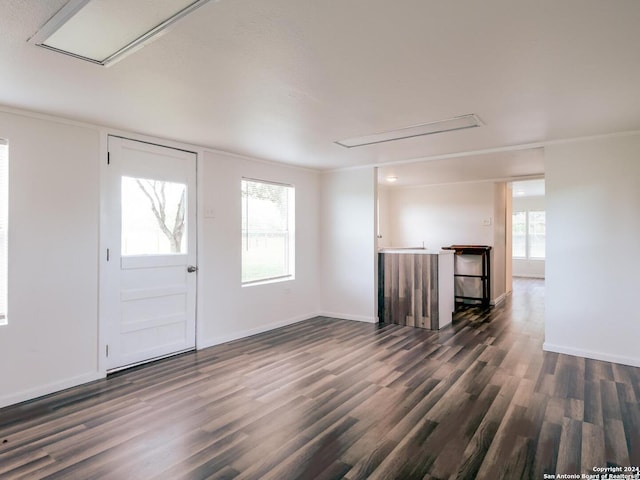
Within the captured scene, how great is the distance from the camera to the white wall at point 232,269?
4418mm

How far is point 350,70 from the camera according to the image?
234cm

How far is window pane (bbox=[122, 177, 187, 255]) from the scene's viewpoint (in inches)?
147

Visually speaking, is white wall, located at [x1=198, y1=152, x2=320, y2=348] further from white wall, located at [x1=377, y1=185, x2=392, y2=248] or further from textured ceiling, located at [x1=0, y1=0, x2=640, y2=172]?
white wall, located at [x1=377, y1=185, x2=392, y2=248]

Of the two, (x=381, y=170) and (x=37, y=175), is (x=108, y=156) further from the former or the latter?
(x=381, y=170)

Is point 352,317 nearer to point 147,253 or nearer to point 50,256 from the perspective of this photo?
point 147,253

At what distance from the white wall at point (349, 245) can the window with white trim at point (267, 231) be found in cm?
65

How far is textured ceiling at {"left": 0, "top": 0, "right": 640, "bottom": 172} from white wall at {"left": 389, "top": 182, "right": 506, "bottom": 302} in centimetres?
328

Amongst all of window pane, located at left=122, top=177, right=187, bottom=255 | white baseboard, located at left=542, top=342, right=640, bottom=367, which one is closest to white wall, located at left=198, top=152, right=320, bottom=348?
window pane, located at left=122, top=177, right=187, bottom=255

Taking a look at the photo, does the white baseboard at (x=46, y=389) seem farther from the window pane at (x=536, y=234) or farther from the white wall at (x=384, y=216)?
the window pane at (x=536, y=234)

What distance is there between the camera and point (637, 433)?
8.06ft

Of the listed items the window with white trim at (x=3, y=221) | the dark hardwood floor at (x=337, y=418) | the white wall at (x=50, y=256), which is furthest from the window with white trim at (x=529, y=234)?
the window with white trim at (x=3, y=221)

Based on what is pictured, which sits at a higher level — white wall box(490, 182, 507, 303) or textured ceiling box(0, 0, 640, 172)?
textured ceiling box(0, 0, 640, 172)

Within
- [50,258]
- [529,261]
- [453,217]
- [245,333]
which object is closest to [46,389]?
[50,258]

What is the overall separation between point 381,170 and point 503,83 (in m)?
3.27
